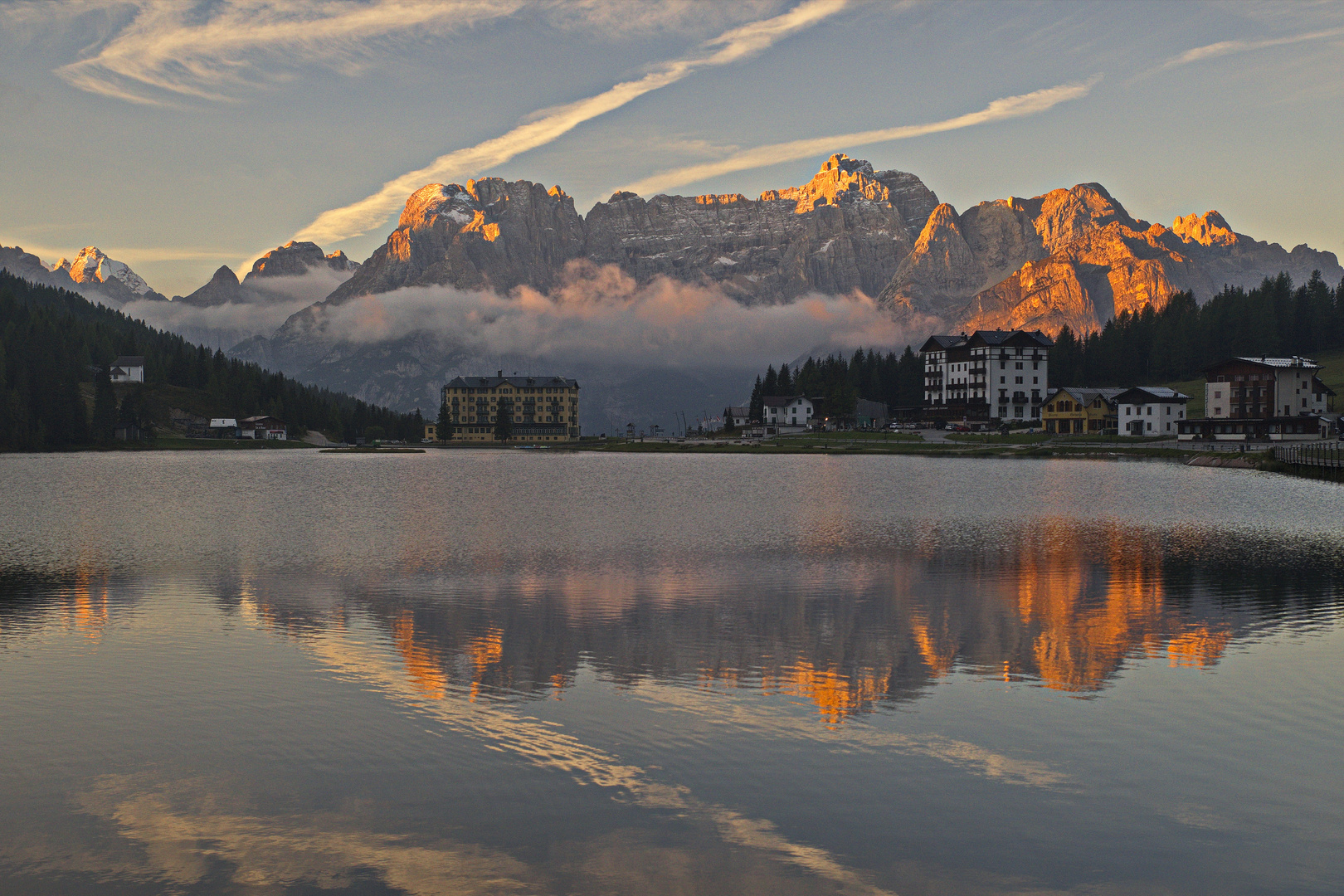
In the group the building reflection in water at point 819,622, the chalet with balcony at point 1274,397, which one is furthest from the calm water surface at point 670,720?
the chalet with balcony at point 1274,397

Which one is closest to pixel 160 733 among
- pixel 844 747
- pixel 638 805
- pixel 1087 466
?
pixel 638 805

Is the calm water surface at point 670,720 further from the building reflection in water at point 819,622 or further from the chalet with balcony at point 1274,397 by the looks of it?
the chalet with balcony at point 1274,397

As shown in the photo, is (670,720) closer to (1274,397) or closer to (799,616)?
(799,616)

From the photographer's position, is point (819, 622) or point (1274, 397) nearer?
point (819, 622)

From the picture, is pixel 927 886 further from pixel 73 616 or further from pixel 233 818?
pixel 73 616

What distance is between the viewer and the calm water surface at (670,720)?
48.8ft

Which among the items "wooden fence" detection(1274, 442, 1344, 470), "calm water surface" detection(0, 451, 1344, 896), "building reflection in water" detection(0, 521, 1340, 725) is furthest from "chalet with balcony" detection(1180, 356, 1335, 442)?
"building reflection in water" detection(0, 521, 1340, 725)

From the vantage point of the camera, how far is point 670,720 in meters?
21.6

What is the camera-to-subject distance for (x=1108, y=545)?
182 ft

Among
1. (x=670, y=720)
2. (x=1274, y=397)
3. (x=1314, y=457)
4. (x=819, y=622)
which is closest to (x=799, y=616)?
(x=819, y=622)

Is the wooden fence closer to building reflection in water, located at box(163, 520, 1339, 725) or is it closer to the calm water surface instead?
the calm water surface

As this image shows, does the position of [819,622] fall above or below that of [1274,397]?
below

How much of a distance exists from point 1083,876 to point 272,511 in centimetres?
7298

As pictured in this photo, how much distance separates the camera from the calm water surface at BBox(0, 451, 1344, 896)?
585 inches
